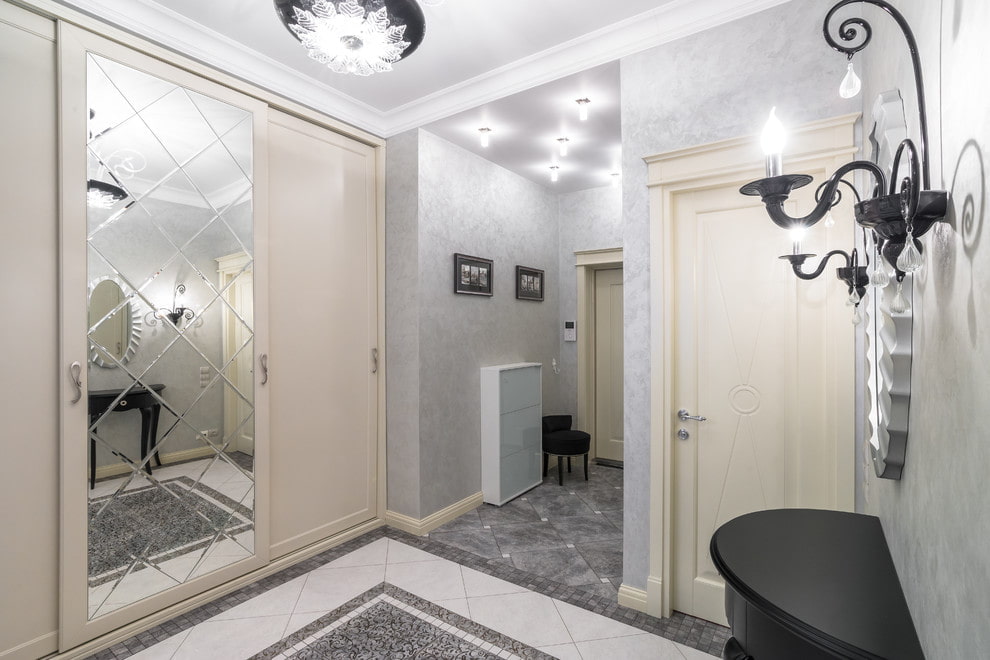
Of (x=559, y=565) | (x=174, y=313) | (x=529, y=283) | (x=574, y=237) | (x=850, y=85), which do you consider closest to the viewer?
(x=850, y=85)

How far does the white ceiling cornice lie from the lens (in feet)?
7.29

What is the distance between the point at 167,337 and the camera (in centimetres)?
242

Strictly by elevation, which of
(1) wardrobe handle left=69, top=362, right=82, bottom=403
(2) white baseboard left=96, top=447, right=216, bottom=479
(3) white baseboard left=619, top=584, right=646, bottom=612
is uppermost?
(1) wardrobe handle left=69, top=362, right=82, bottom=403

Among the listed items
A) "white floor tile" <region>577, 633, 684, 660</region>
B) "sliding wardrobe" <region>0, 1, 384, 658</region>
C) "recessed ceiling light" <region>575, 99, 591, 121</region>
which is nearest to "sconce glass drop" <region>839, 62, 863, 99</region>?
"recessed ceiling light" <region>575, 99, 591, 121</region>

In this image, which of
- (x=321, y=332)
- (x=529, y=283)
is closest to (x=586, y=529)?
(x=529, y=283)

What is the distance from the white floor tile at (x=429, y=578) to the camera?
262 centimetres

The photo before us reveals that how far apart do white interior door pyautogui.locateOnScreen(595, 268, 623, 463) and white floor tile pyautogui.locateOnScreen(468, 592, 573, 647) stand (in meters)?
2.64

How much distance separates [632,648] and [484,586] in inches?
33.6

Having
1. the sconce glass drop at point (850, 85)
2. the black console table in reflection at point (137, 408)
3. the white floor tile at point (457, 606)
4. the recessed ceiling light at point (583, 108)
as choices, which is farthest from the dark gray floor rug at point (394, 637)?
the recessed ceiling light at point (583, 108)

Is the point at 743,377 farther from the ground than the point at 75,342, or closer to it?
closer to it

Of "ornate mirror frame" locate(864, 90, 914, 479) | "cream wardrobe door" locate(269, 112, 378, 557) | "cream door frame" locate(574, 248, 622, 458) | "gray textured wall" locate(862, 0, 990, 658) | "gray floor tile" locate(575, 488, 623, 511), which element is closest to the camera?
"gray textured wall" locate(862, 0, 990, 658)

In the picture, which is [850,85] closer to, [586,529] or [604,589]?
[604,589]

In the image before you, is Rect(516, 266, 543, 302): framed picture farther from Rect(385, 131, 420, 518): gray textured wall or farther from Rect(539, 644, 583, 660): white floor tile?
Rect(539, 644, 583, 660): white floor tile

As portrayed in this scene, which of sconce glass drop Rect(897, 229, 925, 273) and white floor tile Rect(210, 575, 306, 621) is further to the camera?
white floor tile Rect(210, 575, 306, 621)
